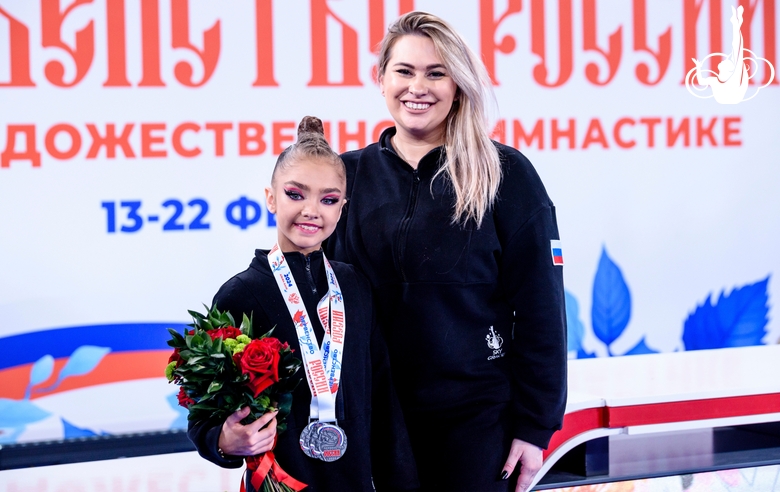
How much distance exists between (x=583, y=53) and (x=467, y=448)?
10.9 feet

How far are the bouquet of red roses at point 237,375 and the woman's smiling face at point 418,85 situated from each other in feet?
2.07

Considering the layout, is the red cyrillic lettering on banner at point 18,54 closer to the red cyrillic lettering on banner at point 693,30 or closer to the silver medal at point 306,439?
the silver medal at point 306,439

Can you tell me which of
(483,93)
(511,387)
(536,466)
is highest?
(483,93)

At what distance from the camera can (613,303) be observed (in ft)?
16.4

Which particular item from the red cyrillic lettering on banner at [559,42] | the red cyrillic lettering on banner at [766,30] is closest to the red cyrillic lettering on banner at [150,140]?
the red cyrillic lettering on banner at [559,42]

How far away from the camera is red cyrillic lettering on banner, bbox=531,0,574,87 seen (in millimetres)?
4789

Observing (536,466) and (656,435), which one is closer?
(536,466)

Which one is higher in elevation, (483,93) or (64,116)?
(64,116)

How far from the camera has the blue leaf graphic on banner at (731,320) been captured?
5.18 meters

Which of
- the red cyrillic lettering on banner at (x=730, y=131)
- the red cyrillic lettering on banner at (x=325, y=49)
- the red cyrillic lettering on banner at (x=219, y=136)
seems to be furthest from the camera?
the red cyrillic lettering on banner at (x=730, y=131)

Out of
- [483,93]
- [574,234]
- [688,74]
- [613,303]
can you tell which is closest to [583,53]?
[688,74]

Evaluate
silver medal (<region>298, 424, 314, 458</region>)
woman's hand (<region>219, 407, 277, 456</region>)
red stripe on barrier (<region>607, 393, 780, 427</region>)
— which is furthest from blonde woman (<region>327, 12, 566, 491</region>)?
red stripe on barrier (<region>607, 393, 780, 427</region>)

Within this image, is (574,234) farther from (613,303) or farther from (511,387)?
(511,387)

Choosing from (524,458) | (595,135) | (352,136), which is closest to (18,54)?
(352,136)
